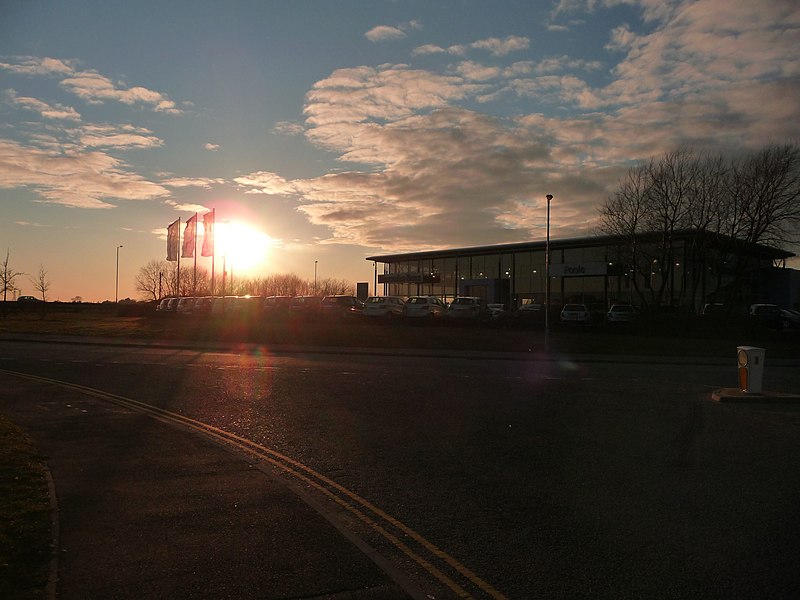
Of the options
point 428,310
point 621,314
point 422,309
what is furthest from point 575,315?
point 422,309

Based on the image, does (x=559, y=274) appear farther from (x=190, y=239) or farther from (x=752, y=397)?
(x=752, y=397)

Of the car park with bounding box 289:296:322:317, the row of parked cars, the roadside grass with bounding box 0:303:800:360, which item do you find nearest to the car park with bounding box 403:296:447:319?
the row of parked cars

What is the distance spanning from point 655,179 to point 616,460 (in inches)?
1712

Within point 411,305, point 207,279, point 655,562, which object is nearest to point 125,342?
point 411,305

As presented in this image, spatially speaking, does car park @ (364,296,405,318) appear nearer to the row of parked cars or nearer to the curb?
the row of parked cars

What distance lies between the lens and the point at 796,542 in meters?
6.11

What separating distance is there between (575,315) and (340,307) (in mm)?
15757

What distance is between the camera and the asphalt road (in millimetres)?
5652

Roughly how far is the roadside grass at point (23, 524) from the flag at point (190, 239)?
119 ft

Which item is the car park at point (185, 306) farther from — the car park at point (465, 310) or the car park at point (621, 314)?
the car park at point (621, 314)

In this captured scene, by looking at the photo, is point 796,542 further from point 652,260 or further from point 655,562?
point 652,260

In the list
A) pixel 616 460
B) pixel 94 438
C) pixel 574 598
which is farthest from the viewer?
pixel 94 438

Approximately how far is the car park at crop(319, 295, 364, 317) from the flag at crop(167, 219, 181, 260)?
1024 cm

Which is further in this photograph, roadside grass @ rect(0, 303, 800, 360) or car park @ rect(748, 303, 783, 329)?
car park @ rect(748, 303, 783, 329)
